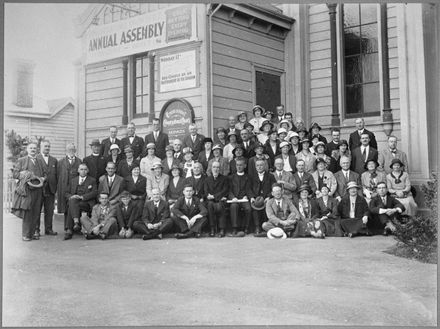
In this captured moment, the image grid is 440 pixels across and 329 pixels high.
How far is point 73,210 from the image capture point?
6.61 m

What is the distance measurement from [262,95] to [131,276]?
13.7 feet

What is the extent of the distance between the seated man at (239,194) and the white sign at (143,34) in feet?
6.70

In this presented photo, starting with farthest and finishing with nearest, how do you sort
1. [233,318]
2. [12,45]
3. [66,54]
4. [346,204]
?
[346,204] < [66,54] < [12,45] < [233,318]

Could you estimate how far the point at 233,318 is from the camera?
397 centimetres

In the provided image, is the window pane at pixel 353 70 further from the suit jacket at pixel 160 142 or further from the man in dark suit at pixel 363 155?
the suit jacket at pixel 160 142

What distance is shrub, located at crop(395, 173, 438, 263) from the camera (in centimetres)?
491

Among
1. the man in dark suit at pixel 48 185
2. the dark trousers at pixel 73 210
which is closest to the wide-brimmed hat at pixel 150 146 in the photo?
the dark trousers at pixel 73 210

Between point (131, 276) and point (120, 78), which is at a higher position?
point (120, 78)

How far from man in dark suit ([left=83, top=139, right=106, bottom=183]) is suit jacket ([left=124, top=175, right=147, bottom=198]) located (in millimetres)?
451

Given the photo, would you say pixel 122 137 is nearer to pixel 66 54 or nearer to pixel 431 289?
pixel 66 54

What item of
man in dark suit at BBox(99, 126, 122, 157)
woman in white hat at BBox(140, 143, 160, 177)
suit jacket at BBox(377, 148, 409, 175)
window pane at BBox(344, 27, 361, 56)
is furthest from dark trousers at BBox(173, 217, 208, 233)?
window pane at BBox(344, 27, 361, 56)

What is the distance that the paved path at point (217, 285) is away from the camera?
4.02m

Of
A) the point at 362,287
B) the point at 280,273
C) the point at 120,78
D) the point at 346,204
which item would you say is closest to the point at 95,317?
the point at 280,273

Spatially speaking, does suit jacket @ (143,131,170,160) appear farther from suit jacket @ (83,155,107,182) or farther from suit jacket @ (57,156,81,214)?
suit jacket @ (57,156,81,214)
